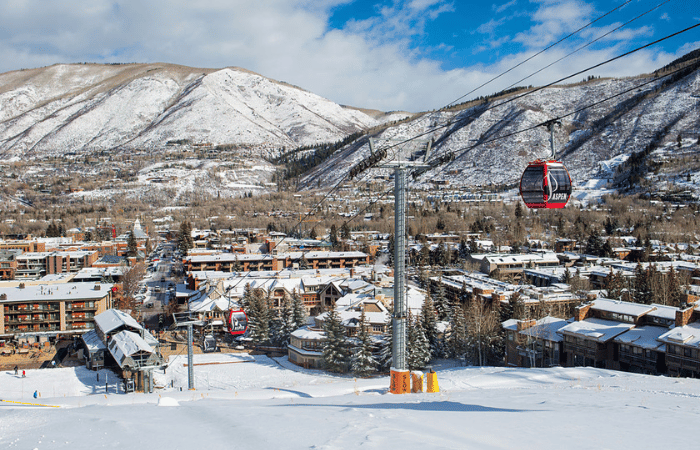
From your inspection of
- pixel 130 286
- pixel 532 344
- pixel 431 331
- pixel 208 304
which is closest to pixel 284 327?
pixel 208 304

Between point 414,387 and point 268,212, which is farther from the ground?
point 268,212

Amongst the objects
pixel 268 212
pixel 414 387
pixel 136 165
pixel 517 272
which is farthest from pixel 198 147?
pixel 414 387

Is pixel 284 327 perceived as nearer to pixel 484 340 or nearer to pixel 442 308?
pixel 442 308

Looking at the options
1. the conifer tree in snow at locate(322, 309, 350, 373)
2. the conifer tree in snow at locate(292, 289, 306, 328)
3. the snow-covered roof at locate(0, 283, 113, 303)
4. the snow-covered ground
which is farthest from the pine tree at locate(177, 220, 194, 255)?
the snow-covered ground

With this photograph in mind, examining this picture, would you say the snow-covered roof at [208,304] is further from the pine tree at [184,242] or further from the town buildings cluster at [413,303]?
the pine tree at [184,242]

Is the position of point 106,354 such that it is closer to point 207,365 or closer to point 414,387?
point 207,365

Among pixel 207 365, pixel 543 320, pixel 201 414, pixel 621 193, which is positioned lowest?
pixel 207 365

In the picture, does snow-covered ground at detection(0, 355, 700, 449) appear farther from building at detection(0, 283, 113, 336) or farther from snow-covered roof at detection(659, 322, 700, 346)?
building at detection(0, 283, 113, 336)
